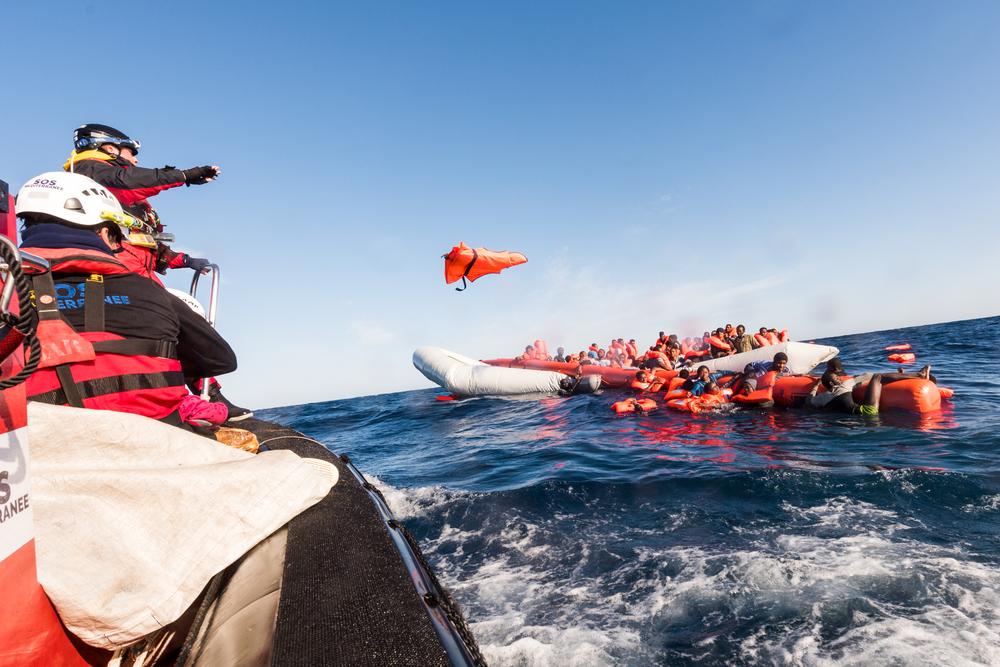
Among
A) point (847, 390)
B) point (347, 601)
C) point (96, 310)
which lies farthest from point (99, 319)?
point (847, 390)

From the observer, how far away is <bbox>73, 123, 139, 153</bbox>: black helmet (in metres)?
3.98

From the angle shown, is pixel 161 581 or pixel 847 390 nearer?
pixel 161 581

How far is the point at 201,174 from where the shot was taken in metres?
4.33

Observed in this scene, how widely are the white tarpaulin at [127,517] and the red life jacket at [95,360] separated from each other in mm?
286

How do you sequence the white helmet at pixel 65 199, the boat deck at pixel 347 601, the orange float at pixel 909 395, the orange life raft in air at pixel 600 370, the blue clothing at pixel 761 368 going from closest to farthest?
the boat deck at pixel 347 601, the white helmet at pixel 65 199, the orange float at pixel 909 395, the blue clothing at pixel 761 368, the orange life raft in air at pixel 600 370

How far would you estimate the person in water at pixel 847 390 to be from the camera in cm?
863

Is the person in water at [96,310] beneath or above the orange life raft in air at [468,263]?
beneath

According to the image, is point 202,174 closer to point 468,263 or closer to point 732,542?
point 468,263

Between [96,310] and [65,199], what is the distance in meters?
0.76

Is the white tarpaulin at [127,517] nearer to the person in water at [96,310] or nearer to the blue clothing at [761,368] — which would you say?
the person in water at [96,310]

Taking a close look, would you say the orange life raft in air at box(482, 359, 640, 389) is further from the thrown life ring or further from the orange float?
the orange float

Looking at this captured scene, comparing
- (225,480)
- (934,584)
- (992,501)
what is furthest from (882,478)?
(225,480)

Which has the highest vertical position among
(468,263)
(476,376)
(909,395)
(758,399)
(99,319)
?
(468,263)

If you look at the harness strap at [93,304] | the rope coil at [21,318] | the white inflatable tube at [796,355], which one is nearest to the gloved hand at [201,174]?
the harness strap at [93,304]
